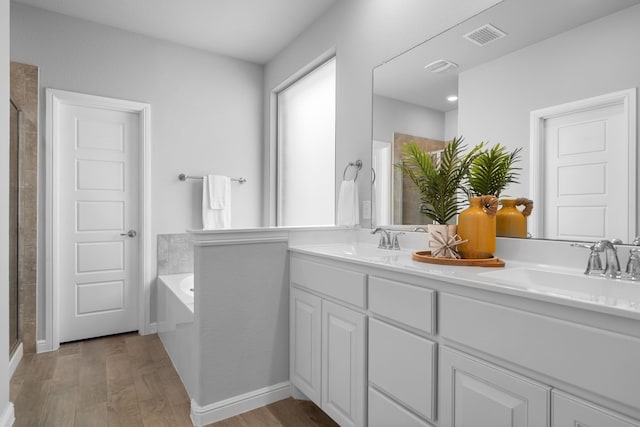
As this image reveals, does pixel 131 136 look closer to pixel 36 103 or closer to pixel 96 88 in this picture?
pixel 96 88

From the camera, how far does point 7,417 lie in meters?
1.66

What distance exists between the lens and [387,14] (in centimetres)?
210

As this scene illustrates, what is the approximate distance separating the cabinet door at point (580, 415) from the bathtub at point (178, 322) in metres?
1.59

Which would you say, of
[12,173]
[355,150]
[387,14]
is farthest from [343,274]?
[12,173]

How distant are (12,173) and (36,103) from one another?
1.90 feet

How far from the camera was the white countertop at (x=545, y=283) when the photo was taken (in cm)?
78

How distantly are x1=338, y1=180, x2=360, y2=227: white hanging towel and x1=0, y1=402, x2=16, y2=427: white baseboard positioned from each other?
194cm

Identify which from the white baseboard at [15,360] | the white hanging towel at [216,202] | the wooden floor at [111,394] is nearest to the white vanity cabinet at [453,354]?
the wooden floor at [111,394]

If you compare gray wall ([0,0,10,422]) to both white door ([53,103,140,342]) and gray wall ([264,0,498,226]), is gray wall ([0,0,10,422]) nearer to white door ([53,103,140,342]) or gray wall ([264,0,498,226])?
white door ([53,103,140,342])

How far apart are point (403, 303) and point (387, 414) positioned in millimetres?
452

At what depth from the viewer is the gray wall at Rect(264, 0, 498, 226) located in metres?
1.84

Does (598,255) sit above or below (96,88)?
below

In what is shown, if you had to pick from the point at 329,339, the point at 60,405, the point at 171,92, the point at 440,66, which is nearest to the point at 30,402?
the point at 60,405

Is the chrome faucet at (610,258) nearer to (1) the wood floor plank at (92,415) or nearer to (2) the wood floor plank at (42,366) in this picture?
(1) the wood floor plank at (92,415)
